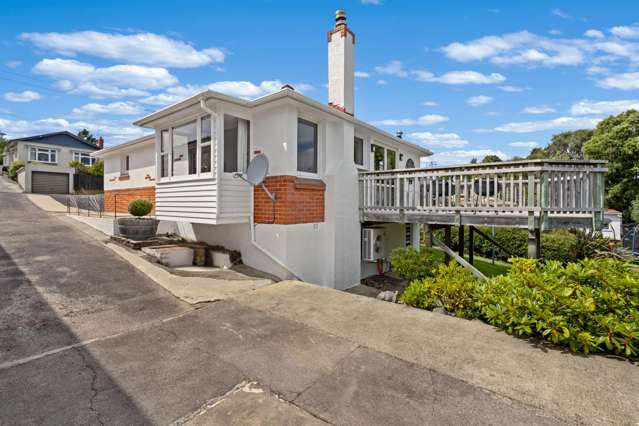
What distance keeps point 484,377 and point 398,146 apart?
35.8 ft

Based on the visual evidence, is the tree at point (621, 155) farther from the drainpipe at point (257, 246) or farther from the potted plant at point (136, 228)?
the potted plant at point (136, 228)

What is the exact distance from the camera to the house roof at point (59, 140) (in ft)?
96.5

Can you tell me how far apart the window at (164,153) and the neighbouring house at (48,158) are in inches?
763

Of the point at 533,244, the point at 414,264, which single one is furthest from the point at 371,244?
the point at 533,244

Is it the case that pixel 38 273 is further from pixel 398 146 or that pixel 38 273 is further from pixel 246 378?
pixel 398 146

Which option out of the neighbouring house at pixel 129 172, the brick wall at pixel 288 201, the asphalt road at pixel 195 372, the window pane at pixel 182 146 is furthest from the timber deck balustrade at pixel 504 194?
the neighbouring house at pixel 129 172

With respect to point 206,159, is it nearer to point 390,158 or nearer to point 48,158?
point 390,158

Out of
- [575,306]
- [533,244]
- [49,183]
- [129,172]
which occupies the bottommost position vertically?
[575,306]

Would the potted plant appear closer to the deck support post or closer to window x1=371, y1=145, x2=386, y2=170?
window x1=371, y1=145, x2=386, y2=170

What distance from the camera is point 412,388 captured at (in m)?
2.83

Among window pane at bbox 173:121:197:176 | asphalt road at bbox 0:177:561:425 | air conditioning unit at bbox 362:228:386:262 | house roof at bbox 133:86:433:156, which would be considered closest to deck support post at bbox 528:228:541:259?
air conditioning unit at bbox 362:228:386:262

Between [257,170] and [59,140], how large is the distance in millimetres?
34992

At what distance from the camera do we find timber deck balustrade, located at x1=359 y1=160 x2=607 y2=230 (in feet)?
19.9

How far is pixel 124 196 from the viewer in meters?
14.1
